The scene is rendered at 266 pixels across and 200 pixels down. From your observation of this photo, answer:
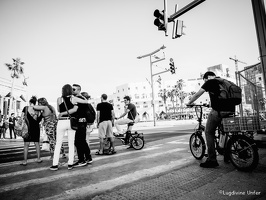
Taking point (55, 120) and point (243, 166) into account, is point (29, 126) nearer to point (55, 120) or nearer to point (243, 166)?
point (55, 120)

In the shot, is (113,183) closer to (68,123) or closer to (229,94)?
(68,123)

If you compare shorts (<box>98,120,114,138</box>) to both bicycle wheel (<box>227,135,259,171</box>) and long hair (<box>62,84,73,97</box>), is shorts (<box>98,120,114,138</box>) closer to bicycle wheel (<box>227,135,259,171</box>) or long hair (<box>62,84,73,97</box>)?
long hair (<box>62,84,73,97</box>)

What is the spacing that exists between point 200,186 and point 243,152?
4.29 feet

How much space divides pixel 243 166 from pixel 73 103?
3949mm

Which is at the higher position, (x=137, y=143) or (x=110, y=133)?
(x=110, y=133)

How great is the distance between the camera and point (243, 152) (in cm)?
330

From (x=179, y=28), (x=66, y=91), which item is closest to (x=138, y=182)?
(x=66, y=91)

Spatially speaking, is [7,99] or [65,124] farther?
[7,99]

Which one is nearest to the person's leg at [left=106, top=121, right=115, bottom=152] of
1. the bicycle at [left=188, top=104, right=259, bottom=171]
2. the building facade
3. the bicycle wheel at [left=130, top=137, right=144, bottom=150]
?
the bicycle wheel at [left=130, top=137, right=144, bottom=150]

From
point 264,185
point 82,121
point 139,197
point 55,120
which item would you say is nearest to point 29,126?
point 55,120

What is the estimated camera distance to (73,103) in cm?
422

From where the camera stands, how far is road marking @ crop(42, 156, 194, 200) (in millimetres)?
2589

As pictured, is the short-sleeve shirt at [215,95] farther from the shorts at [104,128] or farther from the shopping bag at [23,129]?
the shopping bag at [23,129]

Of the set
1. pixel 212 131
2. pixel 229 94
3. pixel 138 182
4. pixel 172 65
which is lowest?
pixel 138 182
